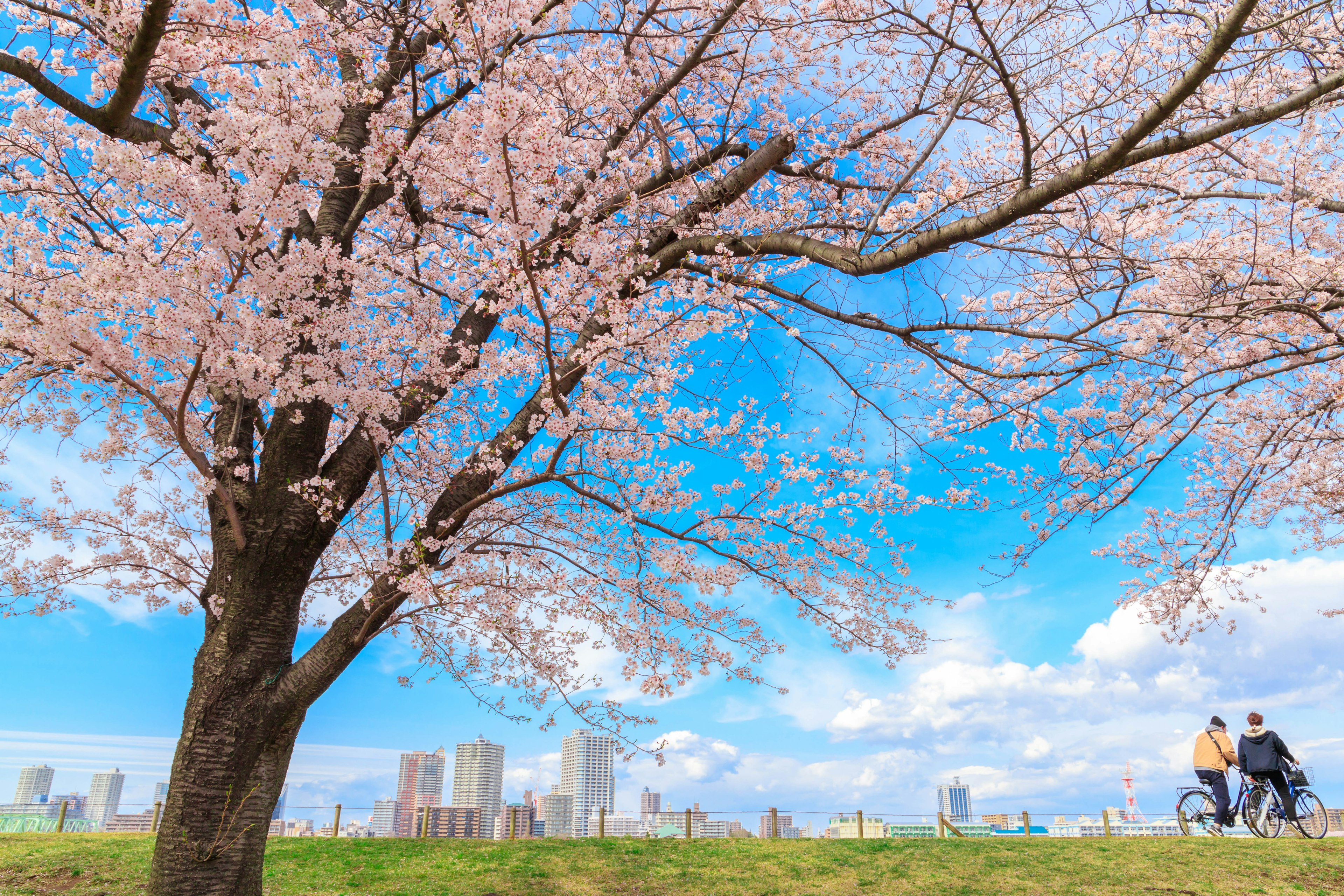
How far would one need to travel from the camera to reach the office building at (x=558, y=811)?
130 ft

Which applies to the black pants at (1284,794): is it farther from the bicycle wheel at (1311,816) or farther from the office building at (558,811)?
the office building at (558,811)

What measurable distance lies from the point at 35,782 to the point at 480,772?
59.3 metres

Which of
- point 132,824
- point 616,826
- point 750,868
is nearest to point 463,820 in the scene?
point 132,824

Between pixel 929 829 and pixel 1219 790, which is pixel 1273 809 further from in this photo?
pixel 929 829

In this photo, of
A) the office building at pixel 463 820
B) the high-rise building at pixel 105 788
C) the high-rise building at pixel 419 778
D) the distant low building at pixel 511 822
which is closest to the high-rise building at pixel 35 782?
the high-rise building at pixel 105 788

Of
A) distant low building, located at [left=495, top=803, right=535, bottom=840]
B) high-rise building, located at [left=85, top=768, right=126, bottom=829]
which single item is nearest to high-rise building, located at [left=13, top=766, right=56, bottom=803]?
high-rise building, located at [left=85, top=768, right=126, bottom=829]

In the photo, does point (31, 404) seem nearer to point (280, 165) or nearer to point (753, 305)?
point (280, 165)

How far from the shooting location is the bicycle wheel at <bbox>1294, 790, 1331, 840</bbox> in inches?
381

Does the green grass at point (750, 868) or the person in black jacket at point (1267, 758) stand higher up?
the person in black jacket at point (1267, 758)

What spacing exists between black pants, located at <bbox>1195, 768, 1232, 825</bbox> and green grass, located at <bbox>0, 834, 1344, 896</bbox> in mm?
495

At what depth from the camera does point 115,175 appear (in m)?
3.80

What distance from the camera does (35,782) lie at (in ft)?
260

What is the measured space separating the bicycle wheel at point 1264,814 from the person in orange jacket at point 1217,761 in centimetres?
26

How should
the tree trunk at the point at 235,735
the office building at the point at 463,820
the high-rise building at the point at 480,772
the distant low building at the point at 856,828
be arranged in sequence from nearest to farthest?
1. the tree trunk at the point at 235,735
2. the distant low building at the point at 856,828
3. the office building at the point at 463,820
4. the high-rise building at the point at 480,772
